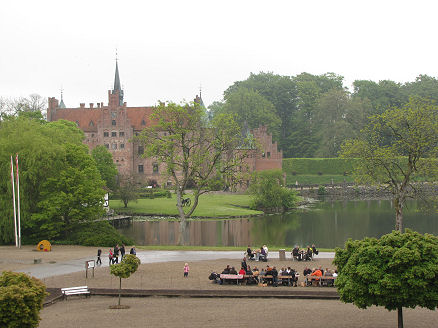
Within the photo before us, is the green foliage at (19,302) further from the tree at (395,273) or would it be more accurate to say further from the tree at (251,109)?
the tree at (251,109)

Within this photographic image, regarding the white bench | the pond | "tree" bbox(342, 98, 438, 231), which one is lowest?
the pond

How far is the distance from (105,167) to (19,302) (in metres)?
53.3

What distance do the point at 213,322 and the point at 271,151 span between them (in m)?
70.5

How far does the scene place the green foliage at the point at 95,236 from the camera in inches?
1523

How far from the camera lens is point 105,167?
6725 centimetres

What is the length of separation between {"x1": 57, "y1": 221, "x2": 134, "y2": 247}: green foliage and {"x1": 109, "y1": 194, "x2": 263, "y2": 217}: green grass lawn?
70.6 ft

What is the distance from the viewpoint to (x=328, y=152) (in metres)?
108

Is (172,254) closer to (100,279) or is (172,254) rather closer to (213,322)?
(100,279)

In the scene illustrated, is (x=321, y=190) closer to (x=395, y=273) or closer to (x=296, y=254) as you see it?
(x=296, y=254)

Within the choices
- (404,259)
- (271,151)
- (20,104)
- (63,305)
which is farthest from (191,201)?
(404,259)

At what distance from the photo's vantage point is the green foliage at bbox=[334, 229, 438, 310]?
15914 millimetres

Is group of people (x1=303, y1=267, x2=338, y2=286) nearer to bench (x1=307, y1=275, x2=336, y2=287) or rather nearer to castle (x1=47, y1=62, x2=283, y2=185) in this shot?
bench (x1=307, y1=275, x2=336, y2=287)

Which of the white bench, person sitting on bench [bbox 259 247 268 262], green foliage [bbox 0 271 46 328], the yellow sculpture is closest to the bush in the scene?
the yellow sculpture

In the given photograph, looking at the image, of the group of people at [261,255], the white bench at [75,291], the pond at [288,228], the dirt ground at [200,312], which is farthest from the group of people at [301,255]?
the white bench at [75,291]
